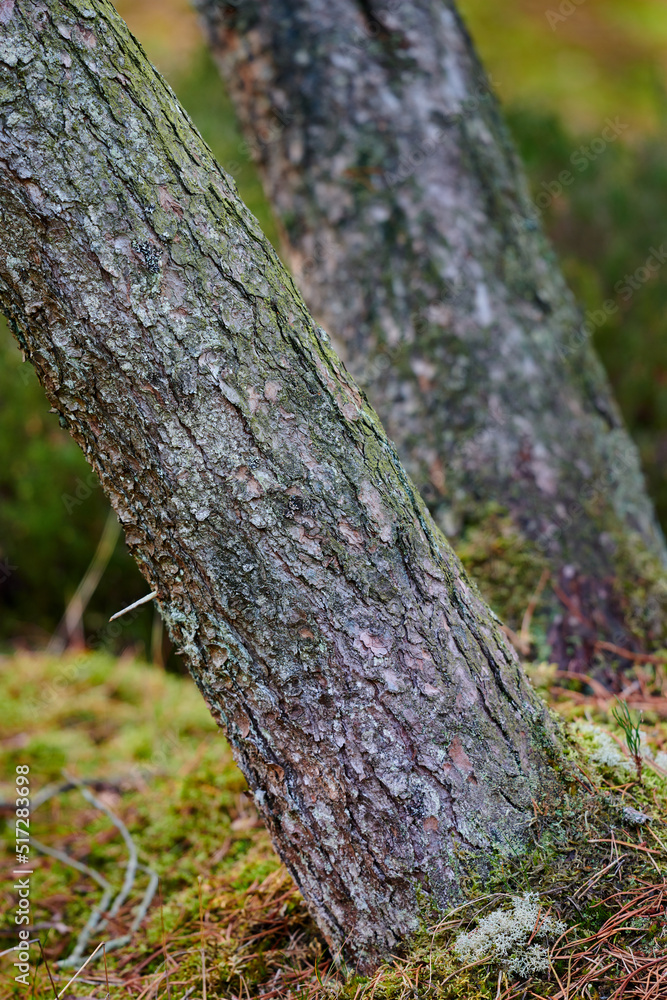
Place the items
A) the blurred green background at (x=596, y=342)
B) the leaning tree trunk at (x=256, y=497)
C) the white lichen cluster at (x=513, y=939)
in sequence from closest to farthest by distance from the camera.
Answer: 1. the leaning tree trunk at (x=256, y=497)
2. the white lichen cluster at (x=513, y=939)
3. the blurred green background at (x=596, y=342)

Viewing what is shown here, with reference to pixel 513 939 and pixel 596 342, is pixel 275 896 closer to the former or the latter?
pixel 513 939

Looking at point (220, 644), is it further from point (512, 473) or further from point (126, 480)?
point (512, 473)

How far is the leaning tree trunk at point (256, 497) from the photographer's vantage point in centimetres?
102

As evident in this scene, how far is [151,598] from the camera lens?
122cm

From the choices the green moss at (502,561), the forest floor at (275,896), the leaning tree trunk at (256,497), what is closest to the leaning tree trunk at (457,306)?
the green moss at (502,561)

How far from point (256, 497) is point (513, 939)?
812 millimetres

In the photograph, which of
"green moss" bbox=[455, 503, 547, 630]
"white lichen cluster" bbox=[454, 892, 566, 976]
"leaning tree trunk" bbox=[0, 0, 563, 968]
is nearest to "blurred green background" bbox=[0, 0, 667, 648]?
"green moss" bbox=[455, 503, 547, 630]

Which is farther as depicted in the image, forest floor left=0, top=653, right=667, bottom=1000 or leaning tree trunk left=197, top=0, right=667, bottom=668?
leaning tree trunk left=197, top=0, right=667, bottom=668

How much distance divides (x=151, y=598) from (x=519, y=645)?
43.7 inches

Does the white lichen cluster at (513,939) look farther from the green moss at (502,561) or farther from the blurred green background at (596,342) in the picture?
the blurred green background at (596,342)

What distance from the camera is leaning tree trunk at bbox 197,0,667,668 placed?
2035mm

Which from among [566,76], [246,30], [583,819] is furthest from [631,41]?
[583,819]

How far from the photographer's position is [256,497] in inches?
→ 43.1

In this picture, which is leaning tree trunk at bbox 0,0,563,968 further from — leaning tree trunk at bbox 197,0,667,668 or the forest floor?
leaning tree trunk at bbox 197,0,667,668
